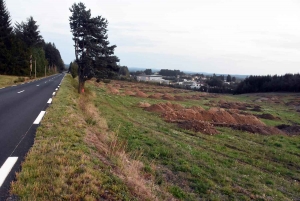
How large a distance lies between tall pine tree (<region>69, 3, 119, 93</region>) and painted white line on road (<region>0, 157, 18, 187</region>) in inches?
723

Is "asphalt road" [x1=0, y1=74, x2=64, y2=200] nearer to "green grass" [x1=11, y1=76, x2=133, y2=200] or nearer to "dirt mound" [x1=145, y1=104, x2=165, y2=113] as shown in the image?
"green grass" [x1=11, y1=76, x2=133, y2=200]

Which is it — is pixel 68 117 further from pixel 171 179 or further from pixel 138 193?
pixel 138 193

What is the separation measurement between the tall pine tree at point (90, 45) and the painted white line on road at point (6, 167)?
60.3ft

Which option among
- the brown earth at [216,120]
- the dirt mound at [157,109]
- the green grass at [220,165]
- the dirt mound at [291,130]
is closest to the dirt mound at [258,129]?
the brown earth at [216,120]

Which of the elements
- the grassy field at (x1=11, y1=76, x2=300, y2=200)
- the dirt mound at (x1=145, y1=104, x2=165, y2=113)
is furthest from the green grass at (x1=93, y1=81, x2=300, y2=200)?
the dirt mound at (x1=145, y1=104, x2=165, y2=113)

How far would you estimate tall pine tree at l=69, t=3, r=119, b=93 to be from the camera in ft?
76.2

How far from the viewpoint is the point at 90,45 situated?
22797mm

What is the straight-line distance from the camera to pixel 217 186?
746 cm

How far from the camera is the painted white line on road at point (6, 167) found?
14.5 ft

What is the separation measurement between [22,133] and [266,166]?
9.17m

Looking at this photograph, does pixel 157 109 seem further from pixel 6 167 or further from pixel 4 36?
pixel 4 36

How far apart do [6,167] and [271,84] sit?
8816 centimetres

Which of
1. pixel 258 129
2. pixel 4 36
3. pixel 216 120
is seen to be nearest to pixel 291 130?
pixel 258 129

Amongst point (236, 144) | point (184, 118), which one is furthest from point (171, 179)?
point (184, 118)
